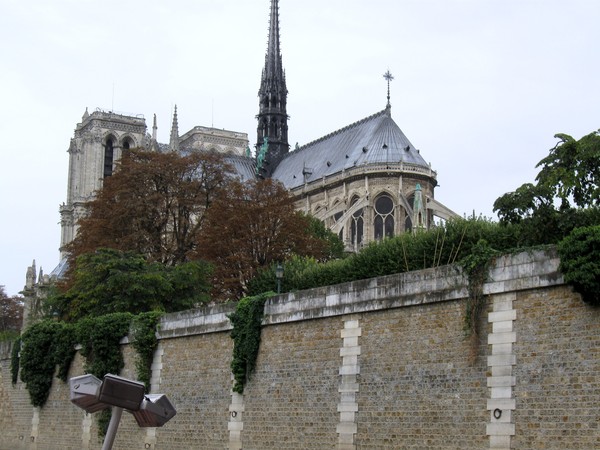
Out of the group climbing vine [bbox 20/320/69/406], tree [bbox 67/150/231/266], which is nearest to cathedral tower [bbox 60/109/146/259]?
tree [bbox 67/150/231/266]

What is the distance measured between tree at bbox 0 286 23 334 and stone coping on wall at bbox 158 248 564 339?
75.0 meters

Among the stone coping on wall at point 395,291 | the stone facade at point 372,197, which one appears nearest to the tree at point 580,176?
the stone coping on wall at point 395,291

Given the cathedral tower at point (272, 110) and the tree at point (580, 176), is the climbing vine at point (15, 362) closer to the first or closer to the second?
the tree at point (580, 176)

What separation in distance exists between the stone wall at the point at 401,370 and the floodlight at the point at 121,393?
9.47m

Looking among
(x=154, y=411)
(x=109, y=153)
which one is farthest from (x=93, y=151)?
(x=154, y=411)

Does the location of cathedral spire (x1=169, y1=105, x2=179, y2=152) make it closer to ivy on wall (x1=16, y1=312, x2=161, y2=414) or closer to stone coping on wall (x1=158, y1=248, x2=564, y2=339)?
ivy on wall (x1=16, y1=312, x2=161, y2=414)

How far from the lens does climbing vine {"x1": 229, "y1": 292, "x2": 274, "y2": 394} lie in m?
25.8

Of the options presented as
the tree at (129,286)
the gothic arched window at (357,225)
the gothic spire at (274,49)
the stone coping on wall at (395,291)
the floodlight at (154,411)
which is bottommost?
the floodlight at (154,411)

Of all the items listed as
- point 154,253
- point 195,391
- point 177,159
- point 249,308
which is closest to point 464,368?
point 249,308

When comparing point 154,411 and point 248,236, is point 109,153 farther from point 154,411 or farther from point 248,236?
point 154,411

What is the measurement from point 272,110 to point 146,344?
83.7m

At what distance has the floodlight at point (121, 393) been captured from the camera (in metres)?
10.0

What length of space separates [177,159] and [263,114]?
206 feet

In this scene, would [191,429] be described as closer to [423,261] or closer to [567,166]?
[423,261]
